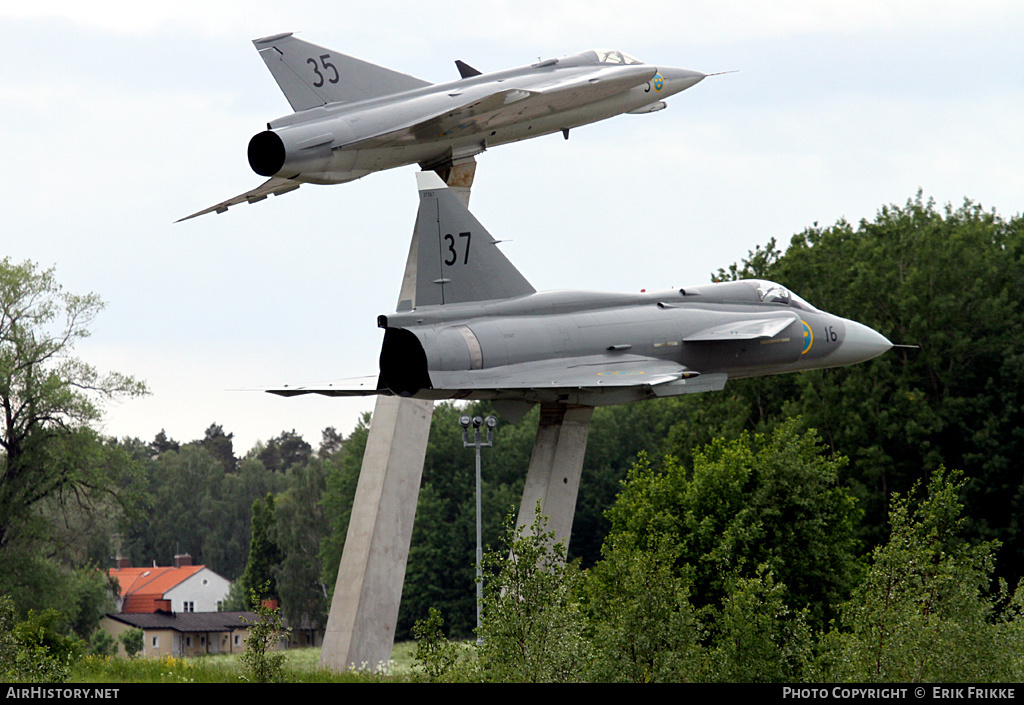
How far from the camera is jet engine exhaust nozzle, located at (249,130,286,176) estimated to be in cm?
1784

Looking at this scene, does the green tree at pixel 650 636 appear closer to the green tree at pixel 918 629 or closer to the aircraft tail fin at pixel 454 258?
the green tree at pixel 918 629

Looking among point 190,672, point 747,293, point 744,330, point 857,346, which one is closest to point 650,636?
point 744,330

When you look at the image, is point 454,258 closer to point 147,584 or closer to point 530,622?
point 530,622

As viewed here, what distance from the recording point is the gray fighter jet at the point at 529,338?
51.8 feet

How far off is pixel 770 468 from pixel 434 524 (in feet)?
99.3

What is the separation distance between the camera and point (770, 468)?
31797 mm

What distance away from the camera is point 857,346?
1991 centimetres

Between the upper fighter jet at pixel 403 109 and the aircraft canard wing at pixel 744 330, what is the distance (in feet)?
14.4

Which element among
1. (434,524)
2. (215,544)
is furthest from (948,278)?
(215,544)

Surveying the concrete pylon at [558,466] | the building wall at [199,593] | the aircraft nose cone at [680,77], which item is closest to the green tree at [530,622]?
the concrete pylon at [558,466]

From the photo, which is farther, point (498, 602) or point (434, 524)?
point (434, 524)

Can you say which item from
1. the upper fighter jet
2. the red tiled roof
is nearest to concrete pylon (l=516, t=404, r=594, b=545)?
the upper fighter jet

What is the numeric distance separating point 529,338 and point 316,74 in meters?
5.91
